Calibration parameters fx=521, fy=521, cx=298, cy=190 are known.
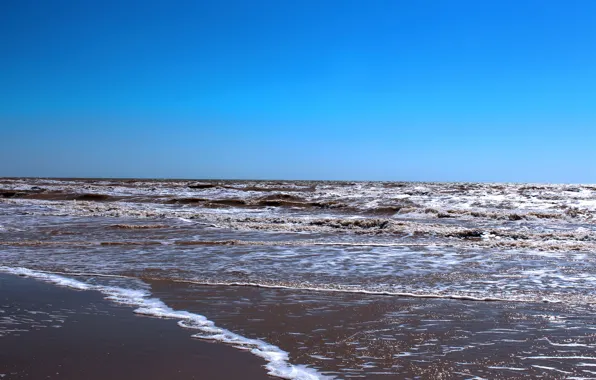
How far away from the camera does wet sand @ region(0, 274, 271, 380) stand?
13.6ft

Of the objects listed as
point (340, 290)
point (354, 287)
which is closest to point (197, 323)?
point (340, 290)

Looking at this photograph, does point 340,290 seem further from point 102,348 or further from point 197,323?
point 102,348

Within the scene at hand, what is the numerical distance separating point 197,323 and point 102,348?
3.97ft

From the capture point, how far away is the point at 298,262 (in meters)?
10.4

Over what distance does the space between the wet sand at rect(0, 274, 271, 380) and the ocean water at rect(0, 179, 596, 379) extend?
23 centimetres

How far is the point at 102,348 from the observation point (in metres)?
4.73

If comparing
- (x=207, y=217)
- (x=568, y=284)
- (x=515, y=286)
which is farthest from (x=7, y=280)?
(x=207, y=217)

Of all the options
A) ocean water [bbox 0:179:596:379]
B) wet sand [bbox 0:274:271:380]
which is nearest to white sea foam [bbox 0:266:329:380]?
ocean water [bbox 0:179:596:379]

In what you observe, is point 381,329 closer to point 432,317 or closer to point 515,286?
point 432,317

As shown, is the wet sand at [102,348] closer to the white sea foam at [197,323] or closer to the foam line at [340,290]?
the white sea foam at [197,323]

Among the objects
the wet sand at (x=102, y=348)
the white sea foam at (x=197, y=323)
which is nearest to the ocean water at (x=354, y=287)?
the white sea foam at (x=197, y=323)

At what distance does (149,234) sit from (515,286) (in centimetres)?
1068

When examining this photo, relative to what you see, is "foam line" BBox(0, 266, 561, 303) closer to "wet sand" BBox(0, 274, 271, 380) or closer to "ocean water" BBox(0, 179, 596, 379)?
"ocean water" BBox(0, 179, 596, 379)

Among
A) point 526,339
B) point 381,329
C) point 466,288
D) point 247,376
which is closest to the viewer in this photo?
point 247,376
